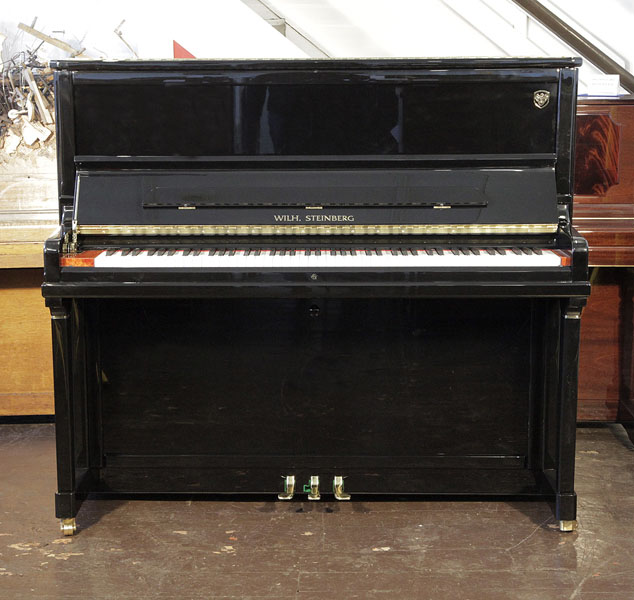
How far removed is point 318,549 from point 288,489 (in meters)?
0.27

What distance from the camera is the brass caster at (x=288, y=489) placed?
2.87 metres

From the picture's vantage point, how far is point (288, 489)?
2.89 m

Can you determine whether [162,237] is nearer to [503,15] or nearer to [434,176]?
[434,176]

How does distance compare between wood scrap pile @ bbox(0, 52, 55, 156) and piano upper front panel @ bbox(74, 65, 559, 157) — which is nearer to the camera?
piano upper front panel @ bbox(74, 65, 559, 157)

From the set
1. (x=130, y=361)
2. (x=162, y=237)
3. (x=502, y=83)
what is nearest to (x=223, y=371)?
(x=130, y=361)

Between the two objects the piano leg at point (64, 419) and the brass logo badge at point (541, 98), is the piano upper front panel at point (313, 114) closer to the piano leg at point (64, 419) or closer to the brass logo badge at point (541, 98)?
the brass logo badge at point (541, 98)

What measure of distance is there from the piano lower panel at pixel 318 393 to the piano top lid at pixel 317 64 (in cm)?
73

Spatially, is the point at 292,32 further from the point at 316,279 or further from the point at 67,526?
the point at 67,526

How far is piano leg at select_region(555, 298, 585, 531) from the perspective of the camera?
2.64 meters

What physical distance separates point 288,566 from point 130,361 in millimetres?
858

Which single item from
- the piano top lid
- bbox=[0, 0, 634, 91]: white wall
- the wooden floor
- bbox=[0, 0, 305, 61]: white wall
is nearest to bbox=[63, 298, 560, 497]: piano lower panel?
the wooden floor

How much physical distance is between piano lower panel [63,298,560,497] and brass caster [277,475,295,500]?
9 cm

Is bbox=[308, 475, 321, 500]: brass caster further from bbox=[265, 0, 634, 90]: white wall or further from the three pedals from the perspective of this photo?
bbox=[265, 0, 634, 90]: white wall

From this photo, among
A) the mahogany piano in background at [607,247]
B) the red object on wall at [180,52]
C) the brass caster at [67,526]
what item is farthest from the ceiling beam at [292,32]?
the brass caster at [67,526]
